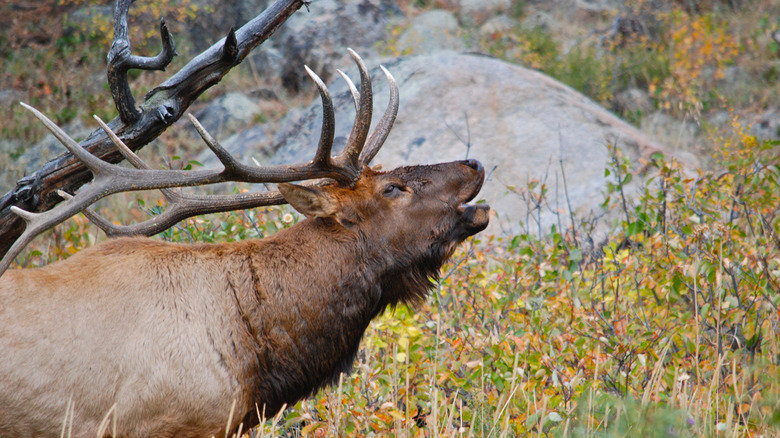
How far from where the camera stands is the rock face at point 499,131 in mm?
7227

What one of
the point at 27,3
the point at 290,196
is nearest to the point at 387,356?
the point at 290,196

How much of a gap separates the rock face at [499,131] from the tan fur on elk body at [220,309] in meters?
3.54

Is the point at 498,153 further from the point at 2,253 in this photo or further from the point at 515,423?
the point at 2,253

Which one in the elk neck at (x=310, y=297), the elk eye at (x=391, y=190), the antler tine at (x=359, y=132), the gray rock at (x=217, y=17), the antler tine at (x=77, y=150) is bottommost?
the gray rock at (x=217, y=17)

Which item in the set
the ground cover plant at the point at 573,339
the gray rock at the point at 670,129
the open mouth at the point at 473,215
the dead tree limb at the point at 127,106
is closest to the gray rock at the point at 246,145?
the ground cover plant at the point at 573,339

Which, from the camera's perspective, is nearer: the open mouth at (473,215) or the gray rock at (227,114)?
the open mouth at (473,215)

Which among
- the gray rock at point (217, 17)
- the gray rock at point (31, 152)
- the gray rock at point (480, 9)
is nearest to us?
the gray rock at point (31, 152)

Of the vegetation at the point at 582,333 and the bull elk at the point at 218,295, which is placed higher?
the bull elk at the point at 218,295

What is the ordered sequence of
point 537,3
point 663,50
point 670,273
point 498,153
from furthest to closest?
point 537,3
point 663,50
point 498,153
point 670,273

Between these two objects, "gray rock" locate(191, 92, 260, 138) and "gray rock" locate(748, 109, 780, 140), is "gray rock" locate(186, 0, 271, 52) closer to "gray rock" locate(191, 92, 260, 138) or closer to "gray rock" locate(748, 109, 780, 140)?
"gray rock" locate(191, 92, 260, 138)

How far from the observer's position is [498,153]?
7480mm

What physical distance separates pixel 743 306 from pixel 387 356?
7.05 ft

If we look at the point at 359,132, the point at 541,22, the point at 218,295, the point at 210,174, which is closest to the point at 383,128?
the point at 359,132

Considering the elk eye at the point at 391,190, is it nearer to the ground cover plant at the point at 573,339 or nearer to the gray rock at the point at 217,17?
the ground cover plant at the point at 573,339
